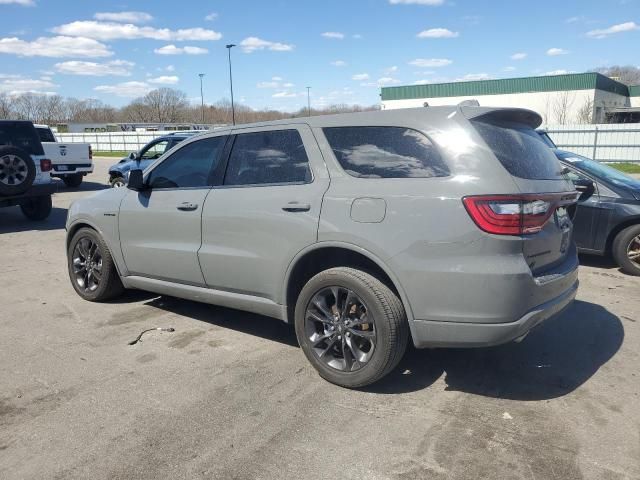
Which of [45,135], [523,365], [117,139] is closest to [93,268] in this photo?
[523,365]

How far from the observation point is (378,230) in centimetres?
338

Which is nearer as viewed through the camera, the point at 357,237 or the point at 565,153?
the point at 357,237

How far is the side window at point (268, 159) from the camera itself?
395 cm

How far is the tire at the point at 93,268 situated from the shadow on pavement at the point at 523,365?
3.08 meters

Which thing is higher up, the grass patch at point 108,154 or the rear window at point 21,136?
the rear window at point 21,136

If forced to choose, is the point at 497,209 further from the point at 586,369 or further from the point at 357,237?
the point at 586,369

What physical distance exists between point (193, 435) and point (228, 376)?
2.60ft

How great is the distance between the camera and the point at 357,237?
3451 millimetres

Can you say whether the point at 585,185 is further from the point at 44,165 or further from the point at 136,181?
the point at 44,165

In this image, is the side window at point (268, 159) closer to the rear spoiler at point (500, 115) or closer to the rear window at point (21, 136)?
the rear spoiler at point (500, 115)

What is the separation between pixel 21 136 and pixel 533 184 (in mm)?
10336

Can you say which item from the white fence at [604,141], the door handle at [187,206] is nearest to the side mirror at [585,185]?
the door handle at [187,206]

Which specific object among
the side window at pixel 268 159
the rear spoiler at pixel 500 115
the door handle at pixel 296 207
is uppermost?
the rear spoiler at pixel 500 115

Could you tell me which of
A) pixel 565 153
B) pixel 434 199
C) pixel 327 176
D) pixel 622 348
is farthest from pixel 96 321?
pixel 565 153
